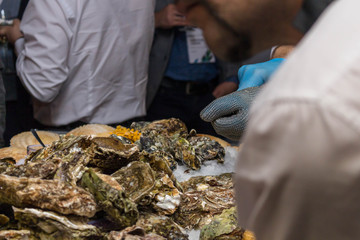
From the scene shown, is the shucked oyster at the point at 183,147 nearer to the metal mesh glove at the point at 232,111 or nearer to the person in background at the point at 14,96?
the metal mesh glove at the point at 232,111

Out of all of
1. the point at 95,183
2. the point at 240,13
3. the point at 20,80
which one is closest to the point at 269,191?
the point at 240,13

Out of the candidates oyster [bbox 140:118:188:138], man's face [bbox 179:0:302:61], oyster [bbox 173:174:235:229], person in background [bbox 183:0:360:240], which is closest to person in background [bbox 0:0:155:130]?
oyster [bbox 140:118:188:138]

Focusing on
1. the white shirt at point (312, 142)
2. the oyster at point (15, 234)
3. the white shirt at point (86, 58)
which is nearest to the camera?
the white shirt at point (312, 142)

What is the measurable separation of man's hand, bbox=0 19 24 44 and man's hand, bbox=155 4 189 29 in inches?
29.3

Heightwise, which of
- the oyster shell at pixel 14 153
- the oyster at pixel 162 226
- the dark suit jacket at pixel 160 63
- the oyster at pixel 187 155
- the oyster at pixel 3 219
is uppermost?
the oyster at pixel 3 219

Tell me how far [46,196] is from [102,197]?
0.33 ft

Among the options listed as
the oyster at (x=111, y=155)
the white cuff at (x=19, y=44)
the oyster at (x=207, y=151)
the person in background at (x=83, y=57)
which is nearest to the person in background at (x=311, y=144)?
the oyster at (x=111, y=155)

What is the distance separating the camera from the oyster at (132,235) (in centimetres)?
82

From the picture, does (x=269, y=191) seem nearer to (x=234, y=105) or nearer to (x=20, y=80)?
(x=234, y=105)

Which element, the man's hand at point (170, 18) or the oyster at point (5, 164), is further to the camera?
the man's hand at point (170, 18)

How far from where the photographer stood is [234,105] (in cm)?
130

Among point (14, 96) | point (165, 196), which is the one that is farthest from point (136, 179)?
point (14, 96)

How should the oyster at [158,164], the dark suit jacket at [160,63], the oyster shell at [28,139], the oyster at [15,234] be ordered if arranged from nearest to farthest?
the oyster at [15,234], the oyster at [158,164], the oyster shell at [28,139], the dark suit jacket at [160,63]

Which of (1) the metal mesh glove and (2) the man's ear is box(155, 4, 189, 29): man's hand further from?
(2) the man's ear
